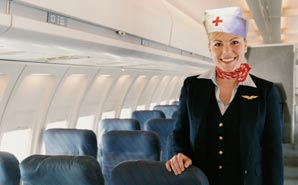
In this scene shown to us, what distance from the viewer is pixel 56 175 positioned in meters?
2.55

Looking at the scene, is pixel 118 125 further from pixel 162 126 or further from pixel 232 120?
pixel 232 120

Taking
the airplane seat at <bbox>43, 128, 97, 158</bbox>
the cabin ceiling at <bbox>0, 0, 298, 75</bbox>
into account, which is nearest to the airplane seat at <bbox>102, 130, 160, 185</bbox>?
the airplane seat at <bbox>43, 128, 97, 158</bbox>

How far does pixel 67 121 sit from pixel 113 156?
6.12 ft

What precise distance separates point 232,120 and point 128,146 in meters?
2.42

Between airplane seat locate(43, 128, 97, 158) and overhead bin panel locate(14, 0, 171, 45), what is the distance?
54.1 inches

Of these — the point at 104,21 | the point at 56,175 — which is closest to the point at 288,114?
the point at 104,21

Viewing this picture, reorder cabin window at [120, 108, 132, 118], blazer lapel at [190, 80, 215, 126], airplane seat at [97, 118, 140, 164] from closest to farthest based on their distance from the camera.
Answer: blazer lapel at [190, 80, 215, 126] → airplane seat at [97, 118, 140, 164] → cabin window at [120, 108, 132, 118]

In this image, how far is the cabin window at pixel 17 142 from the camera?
4754 mm

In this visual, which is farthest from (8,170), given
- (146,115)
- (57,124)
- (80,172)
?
(146,115)

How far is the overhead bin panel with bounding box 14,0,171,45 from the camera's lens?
259 centimetres

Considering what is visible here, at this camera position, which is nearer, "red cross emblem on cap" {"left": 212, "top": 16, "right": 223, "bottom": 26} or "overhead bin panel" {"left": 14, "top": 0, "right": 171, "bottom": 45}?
"red cross emblem on cap" {"left": 212, "top": 16, "right": 223, "bottom": 26}

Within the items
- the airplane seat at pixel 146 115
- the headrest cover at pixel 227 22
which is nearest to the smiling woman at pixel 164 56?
the headrest cover at pixel 227 22

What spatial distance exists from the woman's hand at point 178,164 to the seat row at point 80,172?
0.03 meters

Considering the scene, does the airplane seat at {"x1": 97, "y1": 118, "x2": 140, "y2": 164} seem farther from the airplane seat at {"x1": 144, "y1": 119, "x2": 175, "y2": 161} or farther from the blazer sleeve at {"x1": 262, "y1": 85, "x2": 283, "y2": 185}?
the blazer sleeve at {"x1": 262, "y1": 85, "x2": 283, "y2": 185}
